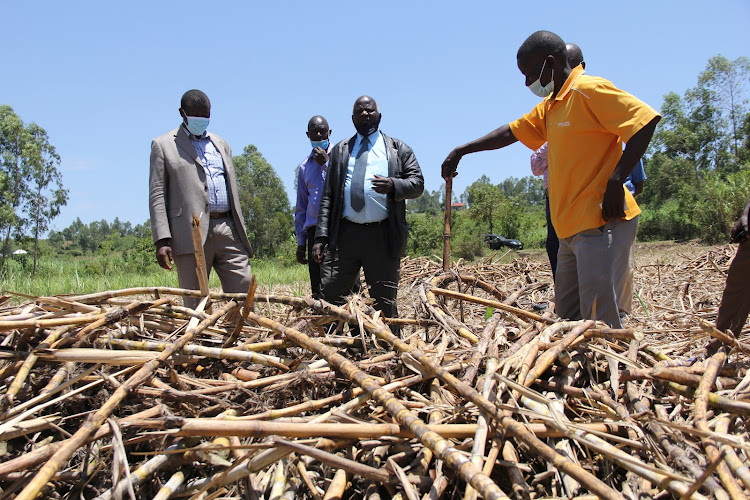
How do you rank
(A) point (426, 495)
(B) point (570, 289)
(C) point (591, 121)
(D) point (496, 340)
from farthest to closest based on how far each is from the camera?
(B) point (570, 289) → (C) point (591, 121) → (D) point (496, 340) → (A) point (426, 495)

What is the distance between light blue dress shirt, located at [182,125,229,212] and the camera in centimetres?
378

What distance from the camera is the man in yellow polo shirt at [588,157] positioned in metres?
2.42

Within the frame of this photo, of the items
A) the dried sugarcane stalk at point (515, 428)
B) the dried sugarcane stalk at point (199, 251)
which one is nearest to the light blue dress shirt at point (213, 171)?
the dried sugarcane stalk at point (199, 251)

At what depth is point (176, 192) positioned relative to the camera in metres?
3.66

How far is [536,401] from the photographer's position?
122 centimetres

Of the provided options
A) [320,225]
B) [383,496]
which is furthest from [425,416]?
[320,225]

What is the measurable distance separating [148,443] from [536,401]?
0.99m

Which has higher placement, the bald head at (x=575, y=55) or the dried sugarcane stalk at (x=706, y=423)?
the bald head at (x=575, y=55)

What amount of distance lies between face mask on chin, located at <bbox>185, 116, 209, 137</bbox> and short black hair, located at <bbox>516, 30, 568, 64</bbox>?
2551 millimetres

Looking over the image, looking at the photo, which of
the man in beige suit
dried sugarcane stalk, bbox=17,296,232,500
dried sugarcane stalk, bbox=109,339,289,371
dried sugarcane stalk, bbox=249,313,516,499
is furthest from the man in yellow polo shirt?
the man in beige suit

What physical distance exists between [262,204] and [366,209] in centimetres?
3910

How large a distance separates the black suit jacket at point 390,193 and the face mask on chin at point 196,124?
1.07 meters

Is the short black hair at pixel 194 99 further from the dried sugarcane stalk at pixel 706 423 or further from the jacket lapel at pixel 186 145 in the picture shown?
the dried sugarcane stalk at pixel 706 423

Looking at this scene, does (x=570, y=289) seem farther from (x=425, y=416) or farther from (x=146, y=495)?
(x=146, y=495)
